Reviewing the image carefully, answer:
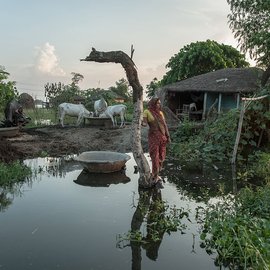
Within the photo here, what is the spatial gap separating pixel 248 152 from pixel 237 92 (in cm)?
804

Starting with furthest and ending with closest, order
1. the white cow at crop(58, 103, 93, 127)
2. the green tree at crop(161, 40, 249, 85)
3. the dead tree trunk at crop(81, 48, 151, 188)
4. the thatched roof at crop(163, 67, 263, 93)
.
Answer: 1. the green tree at crop(161, 40, 249, 85)
2. the thatched roof at crop(163, 67, 263, 93)
3. the white cow at crop(58, 103, 93, 127)
4. the dead tree trunk at crop(81, 48, 151, 188)

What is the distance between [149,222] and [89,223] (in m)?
0.96

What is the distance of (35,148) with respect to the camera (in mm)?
11195

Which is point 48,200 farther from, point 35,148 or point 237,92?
point 237,92

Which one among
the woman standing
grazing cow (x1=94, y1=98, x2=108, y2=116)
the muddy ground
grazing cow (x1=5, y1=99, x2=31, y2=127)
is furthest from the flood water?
grazing cow (x1=94, y1=98, x2=108, y2=116)

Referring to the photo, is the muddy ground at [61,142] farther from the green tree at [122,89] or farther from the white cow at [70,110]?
the green tree at [122,89]

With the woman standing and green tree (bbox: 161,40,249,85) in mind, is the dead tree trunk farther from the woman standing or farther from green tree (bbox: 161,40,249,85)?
green tree (bbox: 161,40,249,85)

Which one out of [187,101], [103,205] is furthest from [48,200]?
[187,101]

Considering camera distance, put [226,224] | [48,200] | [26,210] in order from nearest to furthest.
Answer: [226,224], [26,210], [48,200]

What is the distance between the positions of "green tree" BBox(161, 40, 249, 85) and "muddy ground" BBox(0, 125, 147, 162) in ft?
44.7

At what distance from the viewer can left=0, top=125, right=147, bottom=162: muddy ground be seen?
1013cm

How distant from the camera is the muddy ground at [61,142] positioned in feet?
33.2

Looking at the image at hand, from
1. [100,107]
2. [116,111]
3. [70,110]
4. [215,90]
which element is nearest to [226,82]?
[215,90]

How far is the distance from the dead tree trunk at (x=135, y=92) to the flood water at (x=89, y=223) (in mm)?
426
